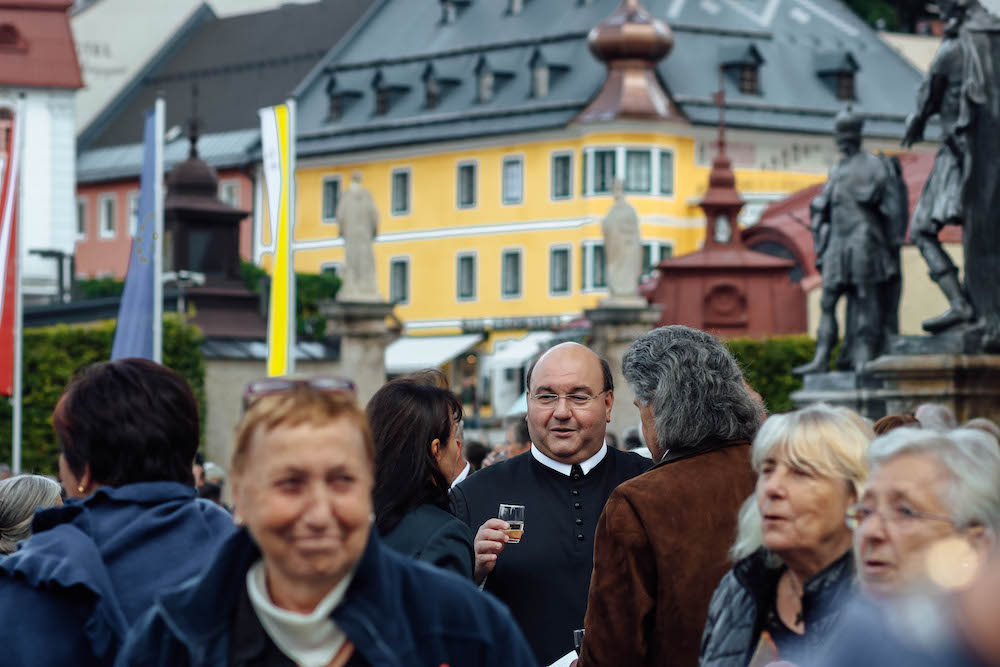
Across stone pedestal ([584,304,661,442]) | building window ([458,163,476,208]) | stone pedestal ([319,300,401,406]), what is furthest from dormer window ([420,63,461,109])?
stone pedestal ([319,300,401,406])

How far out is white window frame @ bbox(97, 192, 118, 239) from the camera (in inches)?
3356

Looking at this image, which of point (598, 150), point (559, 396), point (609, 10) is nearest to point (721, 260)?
point (598, 150)

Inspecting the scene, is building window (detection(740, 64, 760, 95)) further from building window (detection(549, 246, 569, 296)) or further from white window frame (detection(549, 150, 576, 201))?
building window (detection(549, 246, 569, 296))

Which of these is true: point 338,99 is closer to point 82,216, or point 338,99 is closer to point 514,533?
point 82,216

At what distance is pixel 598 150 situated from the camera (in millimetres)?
70000

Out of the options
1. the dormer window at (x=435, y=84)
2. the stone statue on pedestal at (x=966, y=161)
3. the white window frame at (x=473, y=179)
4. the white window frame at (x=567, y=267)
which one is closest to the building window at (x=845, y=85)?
the white window frame at (x=567, y=267)

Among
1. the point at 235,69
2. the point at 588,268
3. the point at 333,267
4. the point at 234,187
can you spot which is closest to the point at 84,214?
the point at 235,69

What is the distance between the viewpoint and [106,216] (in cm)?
8594

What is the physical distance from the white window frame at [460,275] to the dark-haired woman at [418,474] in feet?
224

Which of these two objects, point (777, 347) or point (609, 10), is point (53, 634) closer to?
point (777, 347)

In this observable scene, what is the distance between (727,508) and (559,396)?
4.30 ft

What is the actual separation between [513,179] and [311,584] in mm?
→ 69545

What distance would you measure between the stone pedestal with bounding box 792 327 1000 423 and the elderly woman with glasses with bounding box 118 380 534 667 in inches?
520

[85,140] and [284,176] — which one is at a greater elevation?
[85,140]
